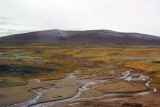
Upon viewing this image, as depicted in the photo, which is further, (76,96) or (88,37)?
(88,37)

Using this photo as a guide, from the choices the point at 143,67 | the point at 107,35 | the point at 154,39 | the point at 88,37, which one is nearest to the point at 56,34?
the point at 88,37

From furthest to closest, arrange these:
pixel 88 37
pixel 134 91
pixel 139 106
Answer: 1. pixel 88 37
2. pixel 134 91
3. pixel 139 106

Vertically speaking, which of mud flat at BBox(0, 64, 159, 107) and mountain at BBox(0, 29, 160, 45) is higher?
mountain at BBox(0, 29, 160, 45)

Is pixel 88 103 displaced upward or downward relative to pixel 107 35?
downward

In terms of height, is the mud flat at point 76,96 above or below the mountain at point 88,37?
below

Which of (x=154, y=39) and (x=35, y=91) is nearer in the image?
(x=35, y=91)

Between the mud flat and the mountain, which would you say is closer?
the mud flat

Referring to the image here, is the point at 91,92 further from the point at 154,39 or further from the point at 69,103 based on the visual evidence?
the point at 154,39

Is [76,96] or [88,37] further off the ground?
[88,37]

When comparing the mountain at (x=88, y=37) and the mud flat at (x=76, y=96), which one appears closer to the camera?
the mud flat at (x=76, y=96)

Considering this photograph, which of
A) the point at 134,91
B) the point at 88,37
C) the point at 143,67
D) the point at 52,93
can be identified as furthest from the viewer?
the point at 88,37
